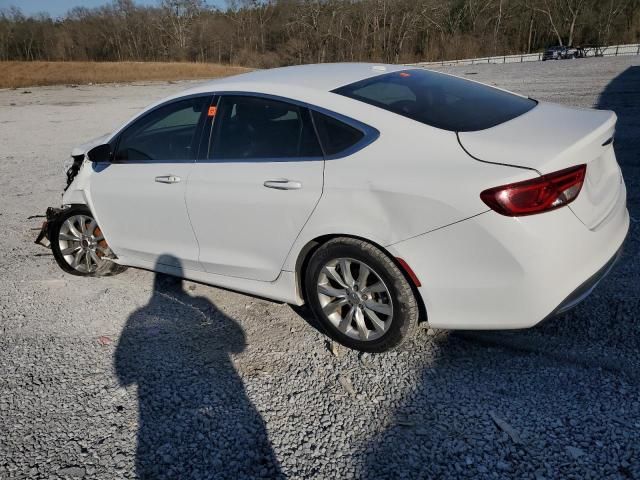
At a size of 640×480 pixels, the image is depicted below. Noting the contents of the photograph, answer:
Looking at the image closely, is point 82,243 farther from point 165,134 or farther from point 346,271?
point 346,271

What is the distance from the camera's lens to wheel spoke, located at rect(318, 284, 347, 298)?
3.18 m

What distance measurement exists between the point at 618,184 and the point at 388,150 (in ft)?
4.72

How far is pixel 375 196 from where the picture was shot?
2805mm

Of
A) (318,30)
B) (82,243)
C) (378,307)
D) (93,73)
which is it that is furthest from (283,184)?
(318,30)

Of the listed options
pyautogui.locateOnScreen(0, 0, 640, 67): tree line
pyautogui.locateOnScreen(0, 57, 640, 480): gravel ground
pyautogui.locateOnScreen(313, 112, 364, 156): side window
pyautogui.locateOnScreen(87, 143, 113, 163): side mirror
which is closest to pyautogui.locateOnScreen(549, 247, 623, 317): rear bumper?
pyautogui.locateOnScreen(0, 57, 640, 480): gravel ground

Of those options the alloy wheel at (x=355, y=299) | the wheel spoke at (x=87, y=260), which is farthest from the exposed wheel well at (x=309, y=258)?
the wheel spoke at (x=87, y=260)

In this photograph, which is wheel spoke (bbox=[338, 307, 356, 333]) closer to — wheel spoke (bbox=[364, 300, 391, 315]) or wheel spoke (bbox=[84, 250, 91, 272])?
wheel spoke (bbox=[364, 300, 391, 315])

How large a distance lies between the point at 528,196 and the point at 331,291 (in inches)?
51.7

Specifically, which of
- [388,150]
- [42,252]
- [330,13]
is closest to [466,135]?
[388,150]

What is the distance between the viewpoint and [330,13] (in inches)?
3386

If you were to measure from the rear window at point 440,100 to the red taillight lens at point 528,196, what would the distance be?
0.54 m

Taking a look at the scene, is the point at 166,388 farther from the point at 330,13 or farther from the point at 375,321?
the point at 330,13

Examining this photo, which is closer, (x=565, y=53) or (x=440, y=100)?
(x=440, y=100)

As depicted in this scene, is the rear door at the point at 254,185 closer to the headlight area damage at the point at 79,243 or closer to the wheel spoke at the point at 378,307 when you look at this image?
the wheel spoke at the point at 378,307
